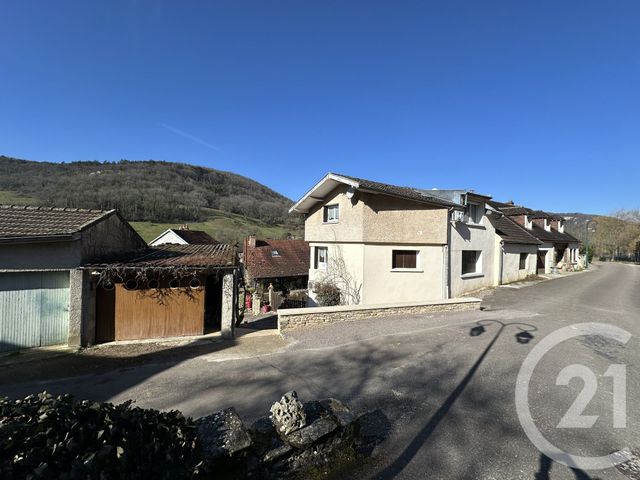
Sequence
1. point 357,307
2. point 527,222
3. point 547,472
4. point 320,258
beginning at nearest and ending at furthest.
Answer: point 547,472 < point 357,307 < point 320,258 < point 527,222

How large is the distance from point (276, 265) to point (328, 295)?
12566 mm

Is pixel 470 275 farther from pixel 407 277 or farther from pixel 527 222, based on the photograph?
pixel 527 222

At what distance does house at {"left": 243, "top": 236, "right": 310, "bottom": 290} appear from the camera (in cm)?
2573

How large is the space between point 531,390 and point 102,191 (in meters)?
77.6

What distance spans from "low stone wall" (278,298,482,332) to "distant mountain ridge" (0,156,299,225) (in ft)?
184

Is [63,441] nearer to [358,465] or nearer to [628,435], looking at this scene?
[358,465]

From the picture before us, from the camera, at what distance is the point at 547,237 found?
91.3ft

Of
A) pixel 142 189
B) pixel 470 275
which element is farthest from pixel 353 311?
pixel 142 189

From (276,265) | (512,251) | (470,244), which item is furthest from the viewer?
(276,265)

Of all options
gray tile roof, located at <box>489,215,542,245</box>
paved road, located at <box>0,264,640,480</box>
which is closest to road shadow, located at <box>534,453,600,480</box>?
paved road, located at <box>0,264,640,480</box>

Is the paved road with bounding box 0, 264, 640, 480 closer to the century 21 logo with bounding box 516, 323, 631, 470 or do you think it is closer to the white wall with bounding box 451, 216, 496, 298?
the century 21 logo with bounding box 516, 323, 631, 470

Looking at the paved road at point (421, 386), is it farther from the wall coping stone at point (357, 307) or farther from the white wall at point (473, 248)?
the white wall at point (473, 248)

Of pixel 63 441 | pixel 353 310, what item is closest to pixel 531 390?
pixel 353 310

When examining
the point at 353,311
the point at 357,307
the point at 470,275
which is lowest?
the point at 353,311
